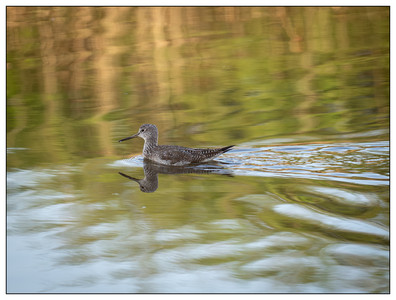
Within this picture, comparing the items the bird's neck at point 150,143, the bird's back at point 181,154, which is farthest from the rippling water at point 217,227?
the bird's neck at point 150,143

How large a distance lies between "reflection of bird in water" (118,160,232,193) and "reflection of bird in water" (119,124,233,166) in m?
0.09

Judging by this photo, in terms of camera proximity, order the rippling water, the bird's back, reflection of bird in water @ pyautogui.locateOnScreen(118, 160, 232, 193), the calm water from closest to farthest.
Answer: the rippling water, the calm water, reflection of bird in water @ pyautogui.locateOnScreen(118, 160, 232, 193), the bird's back

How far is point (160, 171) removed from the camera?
26.5 ft

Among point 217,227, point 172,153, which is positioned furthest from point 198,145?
point 217,227

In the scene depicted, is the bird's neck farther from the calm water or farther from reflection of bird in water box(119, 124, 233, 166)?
the calm water

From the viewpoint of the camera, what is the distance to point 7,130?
959 centimetres

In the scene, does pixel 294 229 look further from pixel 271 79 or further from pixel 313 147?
pixel 271 79

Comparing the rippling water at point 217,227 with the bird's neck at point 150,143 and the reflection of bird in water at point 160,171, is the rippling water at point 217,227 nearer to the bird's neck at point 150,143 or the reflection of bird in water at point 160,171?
the reflection of bird in water at point 160,171

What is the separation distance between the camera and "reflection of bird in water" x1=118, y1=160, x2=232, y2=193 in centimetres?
751

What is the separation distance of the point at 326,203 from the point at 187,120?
3.87 metres

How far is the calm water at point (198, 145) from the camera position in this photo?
206 inches

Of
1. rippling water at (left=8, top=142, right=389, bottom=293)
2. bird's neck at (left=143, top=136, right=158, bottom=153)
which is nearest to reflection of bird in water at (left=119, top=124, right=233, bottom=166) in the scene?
bird's neck at (left=143, top=136, right=158, bottom=153)

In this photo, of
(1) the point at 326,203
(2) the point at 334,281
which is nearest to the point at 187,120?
(1) the point at 326,203

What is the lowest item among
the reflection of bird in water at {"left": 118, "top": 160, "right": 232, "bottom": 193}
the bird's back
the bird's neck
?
the reflection of bird in water at {"left": 118, "top": 160, "right": 232, "bottom": 193}
